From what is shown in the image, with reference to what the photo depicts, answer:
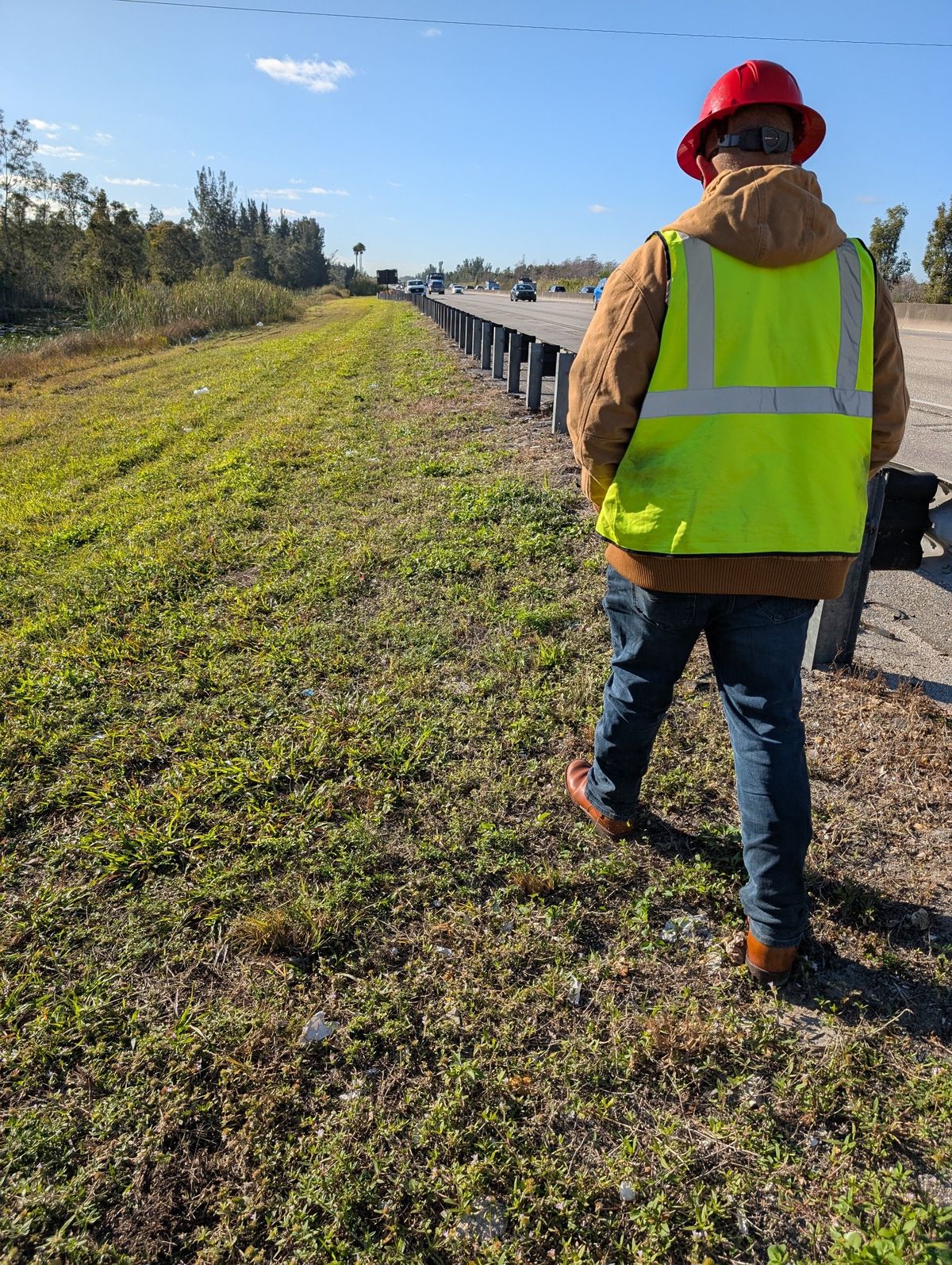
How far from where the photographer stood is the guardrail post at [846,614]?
10.7ft

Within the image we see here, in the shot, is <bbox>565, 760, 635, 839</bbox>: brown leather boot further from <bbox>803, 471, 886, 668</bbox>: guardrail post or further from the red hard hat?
the red hard hat

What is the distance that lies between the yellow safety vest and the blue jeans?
18 centimetres

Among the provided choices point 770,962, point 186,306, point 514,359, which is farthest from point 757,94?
point 186,306

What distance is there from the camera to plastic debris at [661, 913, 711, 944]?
2354 millimetres

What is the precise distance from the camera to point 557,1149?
1799mm

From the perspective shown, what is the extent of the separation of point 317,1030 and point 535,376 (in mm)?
7922

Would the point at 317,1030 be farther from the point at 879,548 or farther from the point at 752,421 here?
the point at 879,548

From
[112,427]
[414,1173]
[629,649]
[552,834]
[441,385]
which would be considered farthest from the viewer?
[441,385]

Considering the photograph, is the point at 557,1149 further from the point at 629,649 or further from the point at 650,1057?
the point at 629,649

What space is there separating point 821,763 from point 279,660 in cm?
257

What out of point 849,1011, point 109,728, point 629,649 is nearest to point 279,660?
point 109,728

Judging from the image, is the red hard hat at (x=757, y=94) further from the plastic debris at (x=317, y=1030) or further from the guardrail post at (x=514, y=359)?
the guardrail post at (x=514, y=359)

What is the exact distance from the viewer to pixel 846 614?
348 centimetres

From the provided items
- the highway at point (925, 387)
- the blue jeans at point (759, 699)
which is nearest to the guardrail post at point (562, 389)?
the highway at point (925, 387)
